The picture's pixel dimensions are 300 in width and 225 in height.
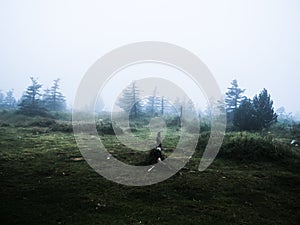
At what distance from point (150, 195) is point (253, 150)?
930cm

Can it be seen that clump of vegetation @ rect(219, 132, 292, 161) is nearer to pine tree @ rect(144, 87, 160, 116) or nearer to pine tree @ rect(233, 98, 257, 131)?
pine tree @ rect(233, 98, 257, 131)

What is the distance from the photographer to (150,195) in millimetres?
10312

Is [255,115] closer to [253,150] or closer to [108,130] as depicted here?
[253,150]

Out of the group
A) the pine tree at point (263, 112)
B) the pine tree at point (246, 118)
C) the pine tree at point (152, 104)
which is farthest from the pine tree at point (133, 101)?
the pine tree at point (263, 112)

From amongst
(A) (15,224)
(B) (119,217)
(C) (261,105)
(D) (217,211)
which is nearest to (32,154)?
(A) (15,224)

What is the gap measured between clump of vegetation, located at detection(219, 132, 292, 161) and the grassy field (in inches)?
34.8

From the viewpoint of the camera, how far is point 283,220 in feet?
27.8

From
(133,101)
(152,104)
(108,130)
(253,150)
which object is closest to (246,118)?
(253,150)

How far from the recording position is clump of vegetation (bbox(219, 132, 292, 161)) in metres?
16.1

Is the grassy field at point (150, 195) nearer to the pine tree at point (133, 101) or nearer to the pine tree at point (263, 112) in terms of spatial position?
the pine tree at point (263, 112)

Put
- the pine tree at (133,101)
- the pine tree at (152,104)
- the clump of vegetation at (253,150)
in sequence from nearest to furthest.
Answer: the clump of vegetation at (253,150) < the pine tree at (133,101) < the pine tree at (152,104)

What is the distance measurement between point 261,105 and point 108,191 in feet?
79.0

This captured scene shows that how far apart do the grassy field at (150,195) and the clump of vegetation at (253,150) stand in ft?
2.90

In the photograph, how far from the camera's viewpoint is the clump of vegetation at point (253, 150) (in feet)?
52.9
